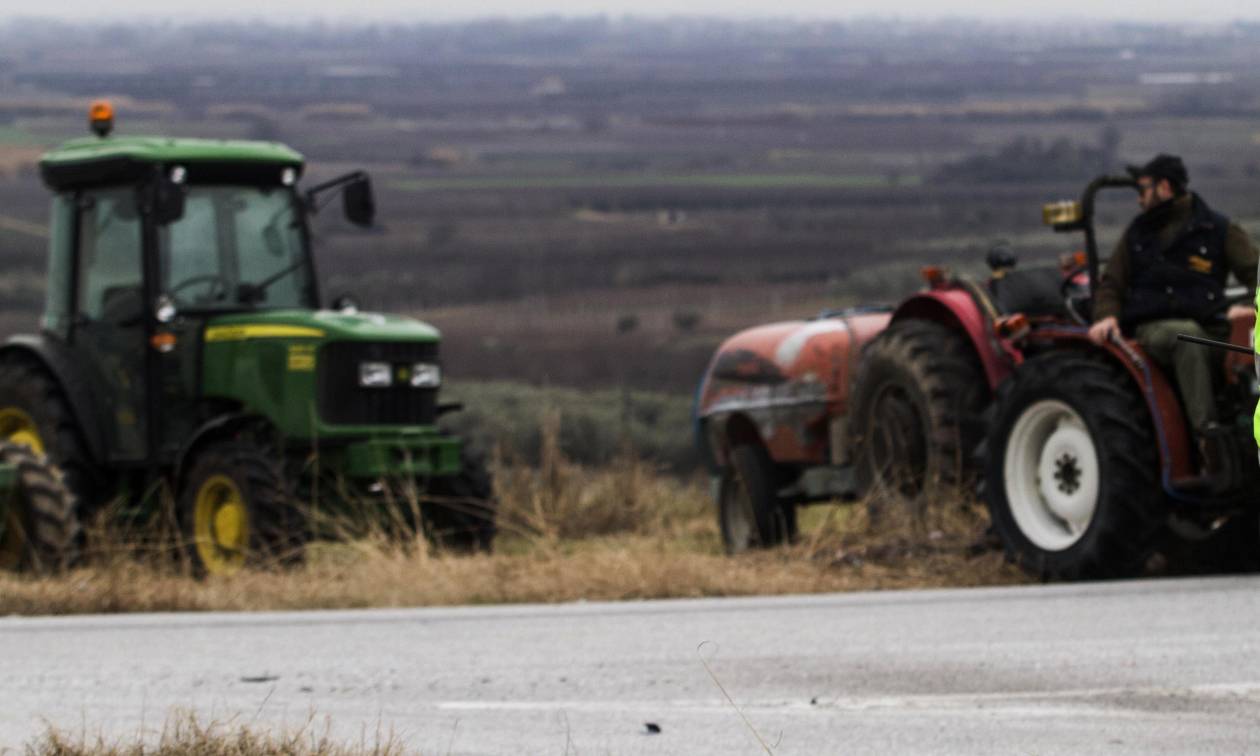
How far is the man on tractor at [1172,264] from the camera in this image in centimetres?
1238

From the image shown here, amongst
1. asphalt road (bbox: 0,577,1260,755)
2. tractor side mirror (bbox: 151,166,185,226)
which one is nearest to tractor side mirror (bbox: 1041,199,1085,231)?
asphalt road (bbox: 0,577,1260,755)

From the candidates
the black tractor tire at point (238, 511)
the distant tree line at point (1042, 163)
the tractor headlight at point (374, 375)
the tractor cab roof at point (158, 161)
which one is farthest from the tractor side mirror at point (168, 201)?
the distant tree line at point (1042, 163)

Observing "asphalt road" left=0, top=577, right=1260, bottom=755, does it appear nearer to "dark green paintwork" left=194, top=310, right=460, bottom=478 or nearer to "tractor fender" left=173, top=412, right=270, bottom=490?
"tractor fender" left=173, top=412, right=270, bottom=490

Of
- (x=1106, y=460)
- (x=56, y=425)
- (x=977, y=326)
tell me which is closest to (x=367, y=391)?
(x=56, y=425)

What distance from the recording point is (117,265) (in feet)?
53.4

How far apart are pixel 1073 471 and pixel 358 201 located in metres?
5.27

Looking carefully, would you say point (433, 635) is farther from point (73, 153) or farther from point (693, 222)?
point (693, 222)

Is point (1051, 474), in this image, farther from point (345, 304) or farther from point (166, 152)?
point (166, 152)

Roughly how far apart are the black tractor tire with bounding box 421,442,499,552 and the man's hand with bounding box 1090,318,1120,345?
5031mm

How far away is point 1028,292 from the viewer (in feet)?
48.4

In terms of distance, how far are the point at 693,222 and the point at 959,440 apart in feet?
380

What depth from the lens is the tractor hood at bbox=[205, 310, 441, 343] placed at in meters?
16.0

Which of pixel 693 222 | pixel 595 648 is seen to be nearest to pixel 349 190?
pixel 595 648

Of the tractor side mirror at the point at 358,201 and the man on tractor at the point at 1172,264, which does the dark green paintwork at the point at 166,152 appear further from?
the man on tractor at the point at 1172,264
